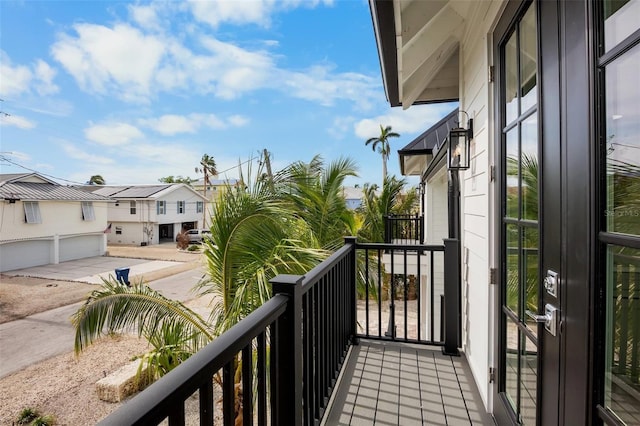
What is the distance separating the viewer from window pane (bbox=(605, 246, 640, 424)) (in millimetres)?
827

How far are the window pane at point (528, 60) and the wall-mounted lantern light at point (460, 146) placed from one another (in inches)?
40.2

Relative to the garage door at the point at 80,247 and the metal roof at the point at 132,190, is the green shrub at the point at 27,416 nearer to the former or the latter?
the garage door at the point at 80,247

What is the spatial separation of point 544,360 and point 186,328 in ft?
9.43

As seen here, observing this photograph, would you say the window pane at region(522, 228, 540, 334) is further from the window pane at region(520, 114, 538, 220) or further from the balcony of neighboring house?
the balcony of neighboring house

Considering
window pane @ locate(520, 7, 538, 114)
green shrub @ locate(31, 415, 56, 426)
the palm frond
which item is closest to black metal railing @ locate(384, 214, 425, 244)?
the palm frond

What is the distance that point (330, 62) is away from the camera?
21688mm

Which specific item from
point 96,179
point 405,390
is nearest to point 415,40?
point 405,390

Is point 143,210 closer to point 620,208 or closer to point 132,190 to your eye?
point 132,190

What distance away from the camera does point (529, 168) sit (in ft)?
4.92

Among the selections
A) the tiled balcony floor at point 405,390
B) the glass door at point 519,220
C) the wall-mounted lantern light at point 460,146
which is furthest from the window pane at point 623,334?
the wall-mounted lantern light at point 460,146

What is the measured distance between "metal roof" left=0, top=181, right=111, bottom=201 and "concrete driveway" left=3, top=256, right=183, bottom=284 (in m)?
3.67

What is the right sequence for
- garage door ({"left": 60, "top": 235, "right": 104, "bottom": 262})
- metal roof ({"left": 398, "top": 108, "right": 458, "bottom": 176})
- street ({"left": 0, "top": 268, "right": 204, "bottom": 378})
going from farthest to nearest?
garage door ({"left": 60, "top": 235, "right": 104, "bottom": 262})
street ({"left": 0, "top": 268, "right": 204, "bottom": 378})
metal roof ({"left": 398, "top": 108, "right": 458, "bottom": 176})

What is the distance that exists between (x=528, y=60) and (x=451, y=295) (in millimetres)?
2040

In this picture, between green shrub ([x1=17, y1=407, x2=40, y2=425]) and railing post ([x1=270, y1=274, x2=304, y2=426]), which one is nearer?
railing post ([x1=270, y1=274, x2=304, y2=426])
